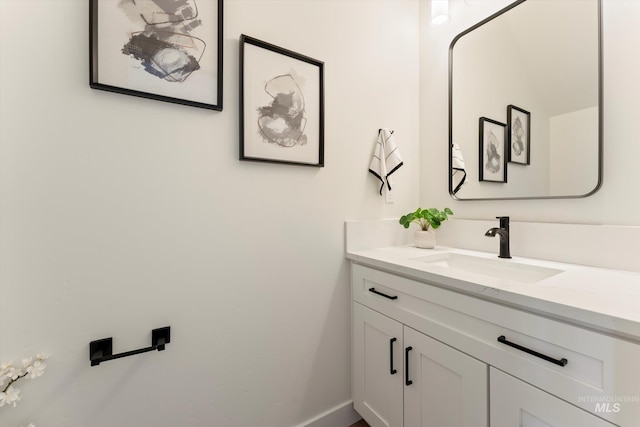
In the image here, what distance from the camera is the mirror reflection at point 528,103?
3.59 feet

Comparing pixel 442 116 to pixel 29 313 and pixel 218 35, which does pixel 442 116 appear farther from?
pixel 29 313

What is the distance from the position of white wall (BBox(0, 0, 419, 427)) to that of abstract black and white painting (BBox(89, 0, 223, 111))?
0.04 meters

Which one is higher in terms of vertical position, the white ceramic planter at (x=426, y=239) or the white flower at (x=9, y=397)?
the white ceramic planter at (x=426, y=239)

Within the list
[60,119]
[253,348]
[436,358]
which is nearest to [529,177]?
[436,358]

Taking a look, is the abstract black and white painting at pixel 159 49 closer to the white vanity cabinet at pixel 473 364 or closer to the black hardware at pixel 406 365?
the white vanity cabinet at pixel 473 364

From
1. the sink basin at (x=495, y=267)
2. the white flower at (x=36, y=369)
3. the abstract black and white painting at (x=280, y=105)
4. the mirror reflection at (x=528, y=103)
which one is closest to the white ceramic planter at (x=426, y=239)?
the sink basin at (x=495, y=267)

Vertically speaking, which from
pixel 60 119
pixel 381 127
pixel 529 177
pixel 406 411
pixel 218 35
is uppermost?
pixel 218 35

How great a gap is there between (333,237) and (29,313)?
1100 mm

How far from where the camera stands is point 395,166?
4.85 feet

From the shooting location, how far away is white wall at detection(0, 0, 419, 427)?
783 millimetres

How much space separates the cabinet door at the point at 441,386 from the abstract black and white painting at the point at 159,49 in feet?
3.98

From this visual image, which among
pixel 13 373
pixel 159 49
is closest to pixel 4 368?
pixel 13 373

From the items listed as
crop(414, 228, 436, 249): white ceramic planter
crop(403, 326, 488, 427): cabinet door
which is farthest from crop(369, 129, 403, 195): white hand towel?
crop(403, 326, 488, 427): cabinet door

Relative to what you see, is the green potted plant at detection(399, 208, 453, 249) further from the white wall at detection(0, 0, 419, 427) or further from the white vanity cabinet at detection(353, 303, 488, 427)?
the white vanity cabinet at detection(353, 303, 488, 427)
